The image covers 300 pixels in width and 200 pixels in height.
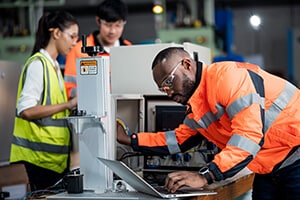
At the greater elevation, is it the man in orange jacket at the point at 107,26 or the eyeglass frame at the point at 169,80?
the man in orange jacket at the point at 107,26

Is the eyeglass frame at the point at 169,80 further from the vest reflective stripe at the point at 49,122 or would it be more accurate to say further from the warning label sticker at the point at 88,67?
the vest reflective stripe at the point at 49,122

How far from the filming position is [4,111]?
2.93 metres

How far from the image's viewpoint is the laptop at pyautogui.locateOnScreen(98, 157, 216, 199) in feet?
5.37

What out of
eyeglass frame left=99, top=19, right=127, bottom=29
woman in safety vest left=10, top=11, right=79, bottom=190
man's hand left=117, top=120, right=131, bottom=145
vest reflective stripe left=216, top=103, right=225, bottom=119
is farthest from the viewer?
eyeglass frame left=99, top=19, right=127, bottom=29

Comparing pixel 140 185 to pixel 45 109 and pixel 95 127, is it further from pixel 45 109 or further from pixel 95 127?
pixel 45 109

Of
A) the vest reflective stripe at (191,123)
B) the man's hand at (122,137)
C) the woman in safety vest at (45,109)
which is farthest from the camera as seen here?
the woman in safety vest at (45,109)

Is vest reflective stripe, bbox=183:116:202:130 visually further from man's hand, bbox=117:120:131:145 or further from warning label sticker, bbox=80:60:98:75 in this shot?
warning label sticker, bbox=80:60:98:75

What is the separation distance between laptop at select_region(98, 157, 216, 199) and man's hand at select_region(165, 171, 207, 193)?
0.02 metres

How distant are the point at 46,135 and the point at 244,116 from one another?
1049mm

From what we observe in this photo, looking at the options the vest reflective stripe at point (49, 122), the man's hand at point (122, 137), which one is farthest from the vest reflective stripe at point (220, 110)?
the vest reflective stripe at point (49, 122)

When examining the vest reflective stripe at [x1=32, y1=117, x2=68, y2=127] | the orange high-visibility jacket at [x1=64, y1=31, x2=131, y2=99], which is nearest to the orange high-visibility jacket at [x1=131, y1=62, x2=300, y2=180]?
the vest reflective stripe at [x1=32, y1=117, x2=68, y2=127]

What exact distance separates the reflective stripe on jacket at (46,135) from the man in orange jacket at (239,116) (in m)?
0.71

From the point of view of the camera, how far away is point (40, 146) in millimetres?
2375

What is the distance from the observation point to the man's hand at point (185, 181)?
1.68 metres
